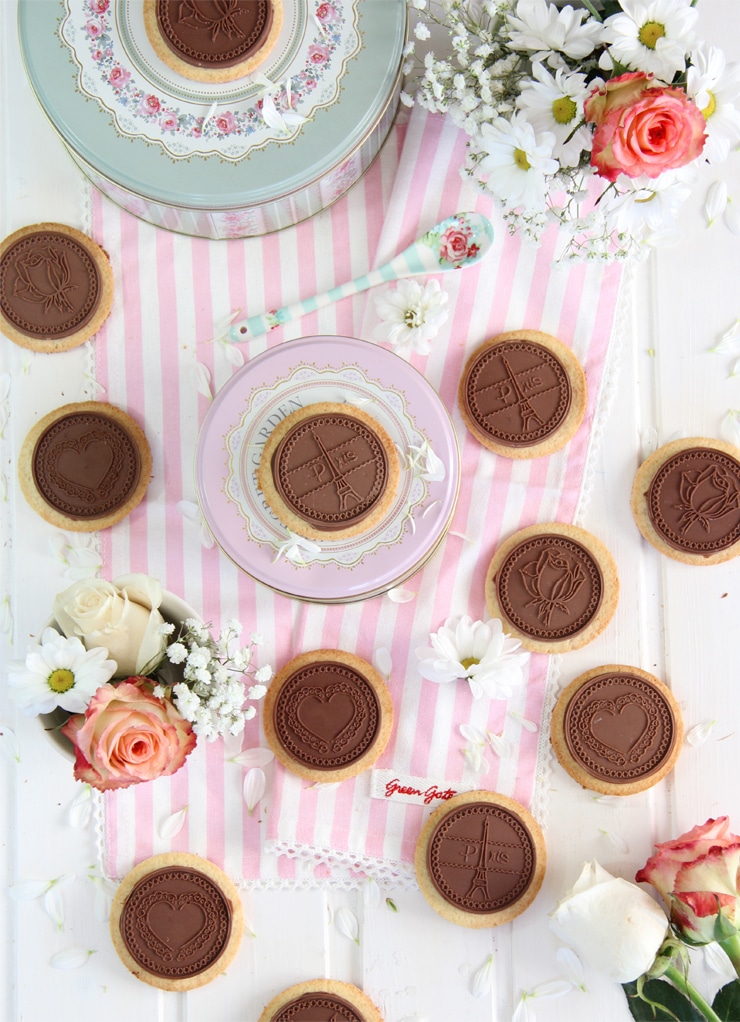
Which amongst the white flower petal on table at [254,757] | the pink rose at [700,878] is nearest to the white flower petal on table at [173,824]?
the white flower petal on table at [254,757]

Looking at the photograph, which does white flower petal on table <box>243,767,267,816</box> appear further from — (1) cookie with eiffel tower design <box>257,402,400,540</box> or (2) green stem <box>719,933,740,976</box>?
(2) green stem <box>719,933,740,976</box>

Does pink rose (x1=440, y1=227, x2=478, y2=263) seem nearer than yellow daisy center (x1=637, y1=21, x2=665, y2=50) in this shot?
No

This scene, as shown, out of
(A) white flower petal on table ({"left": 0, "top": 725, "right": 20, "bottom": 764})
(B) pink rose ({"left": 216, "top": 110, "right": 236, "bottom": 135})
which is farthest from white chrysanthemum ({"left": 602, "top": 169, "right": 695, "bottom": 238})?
(A) white flower petal on table ({"left": 0, "top": 725, "right": 20, "bottom": 764})

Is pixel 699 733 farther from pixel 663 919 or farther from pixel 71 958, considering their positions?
pixel 71 958

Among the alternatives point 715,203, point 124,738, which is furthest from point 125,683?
point 715,203

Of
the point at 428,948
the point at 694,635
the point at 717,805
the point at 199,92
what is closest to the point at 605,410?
the point at 694,635
